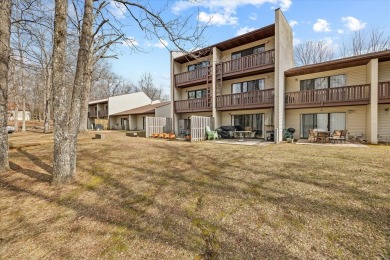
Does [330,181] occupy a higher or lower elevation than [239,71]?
lower

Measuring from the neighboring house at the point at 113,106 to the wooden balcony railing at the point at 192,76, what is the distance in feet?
57.7

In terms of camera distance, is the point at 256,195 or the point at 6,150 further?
the point at 6,150

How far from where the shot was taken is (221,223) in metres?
3.84

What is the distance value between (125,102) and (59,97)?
30386 millimetres

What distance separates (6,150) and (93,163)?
122 inches

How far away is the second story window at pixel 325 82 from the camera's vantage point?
46.2 feet

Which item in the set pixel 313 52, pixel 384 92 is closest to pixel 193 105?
pixel 384 92

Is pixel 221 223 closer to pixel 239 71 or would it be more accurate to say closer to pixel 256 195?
pixel 256 195

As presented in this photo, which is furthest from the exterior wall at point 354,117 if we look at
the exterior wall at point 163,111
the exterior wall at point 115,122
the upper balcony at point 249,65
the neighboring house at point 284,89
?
the exterior wall at point 115,122

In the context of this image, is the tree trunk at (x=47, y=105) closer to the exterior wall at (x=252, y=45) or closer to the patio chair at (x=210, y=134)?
the patio chair at (x=210, y=134)

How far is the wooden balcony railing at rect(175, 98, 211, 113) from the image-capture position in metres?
18.5

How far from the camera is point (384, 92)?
461 inches

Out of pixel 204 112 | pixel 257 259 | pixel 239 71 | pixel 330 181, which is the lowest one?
pixel 257 259

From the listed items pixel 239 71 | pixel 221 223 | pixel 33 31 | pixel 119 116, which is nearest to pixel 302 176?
pixel 221 223
